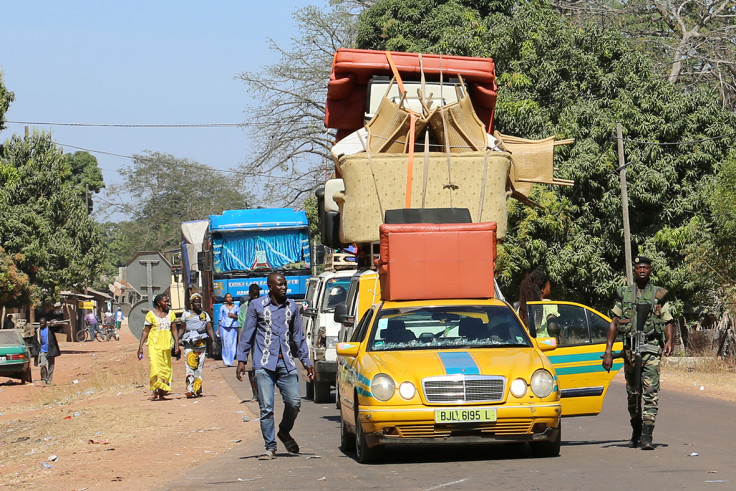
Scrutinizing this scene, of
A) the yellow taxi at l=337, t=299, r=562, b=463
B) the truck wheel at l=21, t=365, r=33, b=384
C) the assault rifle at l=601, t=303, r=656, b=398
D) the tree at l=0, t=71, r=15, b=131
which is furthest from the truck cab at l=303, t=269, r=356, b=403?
the tree at l=0, t=71, r=15, b=131

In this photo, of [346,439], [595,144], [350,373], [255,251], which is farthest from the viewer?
[595,144]

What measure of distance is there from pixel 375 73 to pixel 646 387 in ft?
28.6

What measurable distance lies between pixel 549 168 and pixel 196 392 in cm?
739

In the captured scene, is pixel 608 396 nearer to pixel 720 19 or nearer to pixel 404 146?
pixel 404 146

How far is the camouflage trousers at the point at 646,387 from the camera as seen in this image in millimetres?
11086

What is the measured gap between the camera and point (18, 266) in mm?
49219

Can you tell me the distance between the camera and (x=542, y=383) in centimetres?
1039

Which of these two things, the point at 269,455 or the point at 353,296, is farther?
the point at 353,296

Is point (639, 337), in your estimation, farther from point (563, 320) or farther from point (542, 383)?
point (563, 320)

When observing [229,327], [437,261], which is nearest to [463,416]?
[437,261]

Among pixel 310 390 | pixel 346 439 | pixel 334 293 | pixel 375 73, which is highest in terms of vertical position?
pixel 375 73

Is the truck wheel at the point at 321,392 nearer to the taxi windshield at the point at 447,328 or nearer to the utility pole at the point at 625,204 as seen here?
the taxi windshield at the point at 447,328

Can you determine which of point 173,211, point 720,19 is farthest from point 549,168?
point 173,211

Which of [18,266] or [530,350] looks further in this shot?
[18,266]
